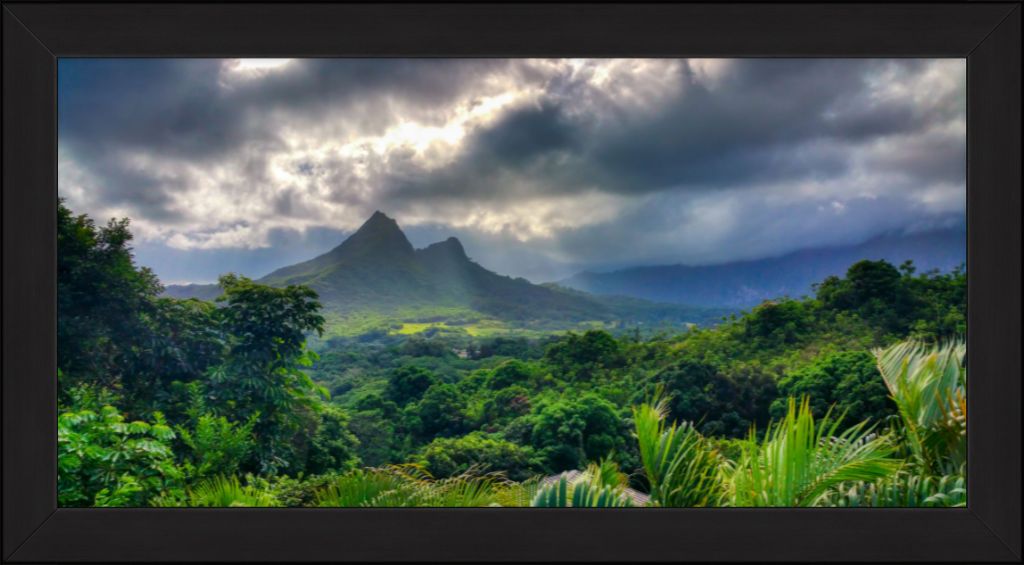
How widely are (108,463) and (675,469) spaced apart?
2.17 meters

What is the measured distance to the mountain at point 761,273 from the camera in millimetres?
3535

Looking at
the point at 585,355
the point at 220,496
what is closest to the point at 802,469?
the point at 220,496

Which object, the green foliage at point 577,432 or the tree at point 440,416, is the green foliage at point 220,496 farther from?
the green foliage at point 577,432

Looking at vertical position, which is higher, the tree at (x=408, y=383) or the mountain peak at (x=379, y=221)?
the mountain peak at (x=379, y=221)

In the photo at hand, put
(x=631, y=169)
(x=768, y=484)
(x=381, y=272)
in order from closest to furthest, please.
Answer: (x=768, y=484)
(x=631, y=169)
(x=381, y=272)

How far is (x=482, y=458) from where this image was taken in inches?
129

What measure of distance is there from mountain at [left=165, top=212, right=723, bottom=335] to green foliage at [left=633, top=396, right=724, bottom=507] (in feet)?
8.02

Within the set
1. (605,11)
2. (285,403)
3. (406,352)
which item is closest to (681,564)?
(605,11)

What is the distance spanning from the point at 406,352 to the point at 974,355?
3410mm

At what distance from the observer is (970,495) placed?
131 centimetres

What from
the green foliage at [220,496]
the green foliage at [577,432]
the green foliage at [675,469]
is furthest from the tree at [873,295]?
the green foliage at [220,496]

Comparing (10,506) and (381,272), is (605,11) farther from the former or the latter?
(381,272)

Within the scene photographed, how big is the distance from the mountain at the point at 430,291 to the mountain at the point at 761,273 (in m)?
0.10

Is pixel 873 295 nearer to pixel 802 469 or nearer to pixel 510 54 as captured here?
pixel 802 469
